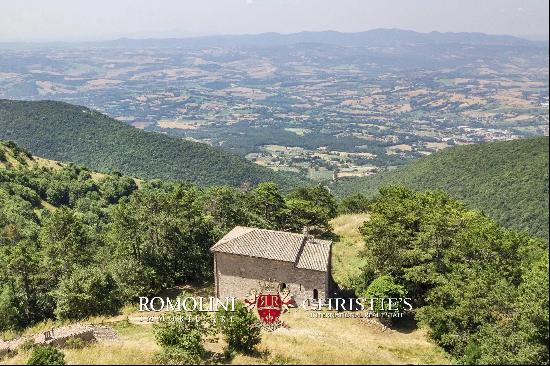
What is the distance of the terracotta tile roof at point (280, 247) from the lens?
3147 cm

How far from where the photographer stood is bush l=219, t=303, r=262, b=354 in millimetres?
19500

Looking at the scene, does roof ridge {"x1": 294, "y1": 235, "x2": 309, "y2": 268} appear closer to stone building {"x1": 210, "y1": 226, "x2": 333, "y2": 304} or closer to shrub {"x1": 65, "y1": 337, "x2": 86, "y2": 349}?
stone building {"x1": 210, "y1": 226, "x2": 333, "y2": 304}

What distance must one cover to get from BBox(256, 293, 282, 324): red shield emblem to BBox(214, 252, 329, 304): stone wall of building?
135cm

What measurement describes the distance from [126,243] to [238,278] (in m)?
10.3

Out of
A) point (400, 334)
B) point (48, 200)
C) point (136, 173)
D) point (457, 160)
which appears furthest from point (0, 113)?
point (400, 334)

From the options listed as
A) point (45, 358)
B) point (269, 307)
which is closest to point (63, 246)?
point (269, 307)

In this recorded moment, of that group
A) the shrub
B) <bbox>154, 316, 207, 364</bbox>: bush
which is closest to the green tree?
the shrub

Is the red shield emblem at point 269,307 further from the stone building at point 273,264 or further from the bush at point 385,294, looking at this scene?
the bush at point 385,294

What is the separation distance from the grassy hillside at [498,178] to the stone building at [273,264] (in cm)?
4903

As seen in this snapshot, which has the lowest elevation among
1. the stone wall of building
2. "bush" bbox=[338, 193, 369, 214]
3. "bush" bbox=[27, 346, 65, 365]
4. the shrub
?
"bush" bbox=[338, 193, 369, 214]

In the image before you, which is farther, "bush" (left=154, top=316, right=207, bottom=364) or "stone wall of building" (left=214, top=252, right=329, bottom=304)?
"stone wall of building" (left=214, top=252, right=329, bottom=304)

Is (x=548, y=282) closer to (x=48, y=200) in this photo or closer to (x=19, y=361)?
(x=19, y=361)

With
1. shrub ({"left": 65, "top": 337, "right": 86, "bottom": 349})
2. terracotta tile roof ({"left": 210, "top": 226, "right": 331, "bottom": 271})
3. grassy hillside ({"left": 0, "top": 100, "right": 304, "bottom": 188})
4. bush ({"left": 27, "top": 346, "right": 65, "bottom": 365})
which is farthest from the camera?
grassy hillside ({"left": 0, "top": 100, "right": 304, "bottom": 188})

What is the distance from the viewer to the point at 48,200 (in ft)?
264
